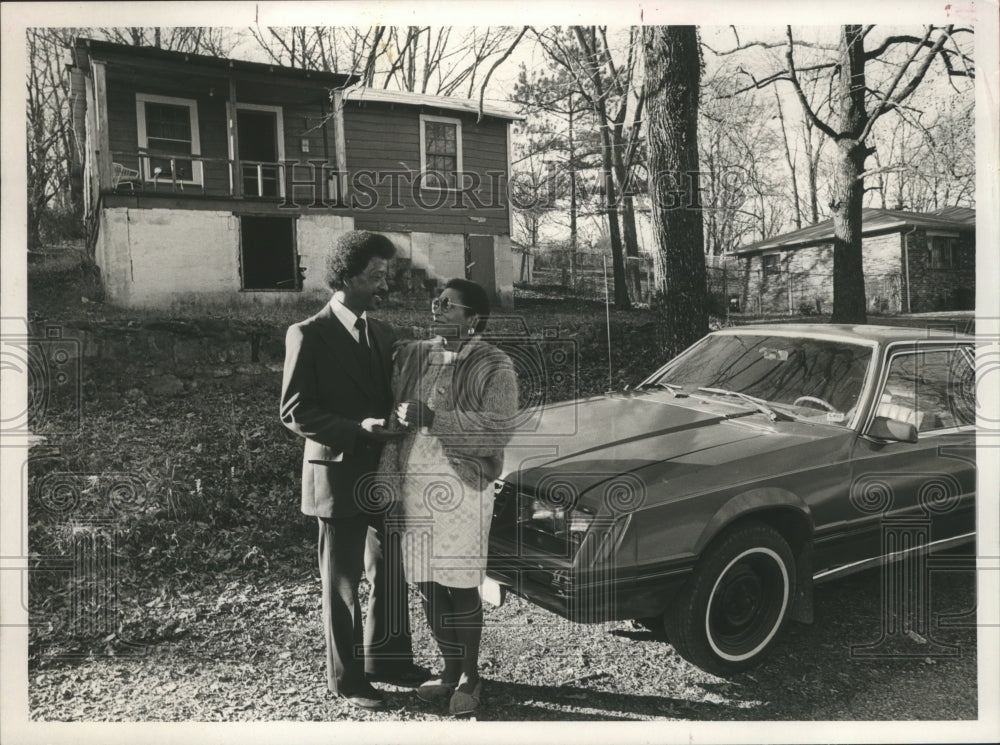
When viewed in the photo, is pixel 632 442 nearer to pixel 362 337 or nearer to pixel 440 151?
pixel 362 337

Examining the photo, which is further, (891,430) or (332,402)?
(891,430)

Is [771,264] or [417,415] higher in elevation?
[771,264]

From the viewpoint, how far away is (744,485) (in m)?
3.10

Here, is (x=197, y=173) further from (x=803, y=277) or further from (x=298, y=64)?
(x=803, y=277)

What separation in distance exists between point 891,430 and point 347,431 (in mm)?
2486

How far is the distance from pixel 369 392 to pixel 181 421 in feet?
6.07

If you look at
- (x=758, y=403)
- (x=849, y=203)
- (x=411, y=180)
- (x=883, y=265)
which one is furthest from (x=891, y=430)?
(x=411, y=180)

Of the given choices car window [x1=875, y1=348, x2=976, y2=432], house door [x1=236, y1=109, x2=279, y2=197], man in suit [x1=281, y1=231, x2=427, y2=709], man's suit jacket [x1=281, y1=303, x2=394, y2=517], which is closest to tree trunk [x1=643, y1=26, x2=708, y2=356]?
car window [x1=875, y1=348, x2=976, y2=432]

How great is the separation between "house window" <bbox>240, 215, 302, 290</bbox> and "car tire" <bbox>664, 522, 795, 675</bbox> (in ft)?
9.57

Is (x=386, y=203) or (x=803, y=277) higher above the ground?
(x=386, y=203)

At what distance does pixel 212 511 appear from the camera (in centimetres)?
449

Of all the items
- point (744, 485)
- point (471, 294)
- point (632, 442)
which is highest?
point (471, 294)

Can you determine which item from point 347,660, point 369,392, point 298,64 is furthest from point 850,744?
point 298,64

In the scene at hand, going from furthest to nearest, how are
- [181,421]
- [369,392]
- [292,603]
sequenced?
[181,421], [292,603], [369,392]
